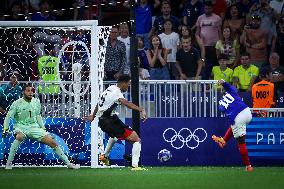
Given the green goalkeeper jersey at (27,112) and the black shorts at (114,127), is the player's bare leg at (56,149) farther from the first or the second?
the black shorts at (114,127)

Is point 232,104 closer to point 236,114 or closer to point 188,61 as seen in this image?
point 236,114

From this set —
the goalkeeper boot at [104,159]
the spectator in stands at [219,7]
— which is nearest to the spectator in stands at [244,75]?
the spectator in stands at [219,7]

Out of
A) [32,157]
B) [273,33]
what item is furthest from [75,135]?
[273,33]

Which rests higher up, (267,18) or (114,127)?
(267,18)

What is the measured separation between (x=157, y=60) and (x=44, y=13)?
12.7 ft

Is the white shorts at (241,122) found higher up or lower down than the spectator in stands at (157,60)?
lower down

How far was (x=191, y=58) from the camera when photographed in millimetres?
25250

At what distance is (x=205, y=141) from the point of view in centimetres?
2355

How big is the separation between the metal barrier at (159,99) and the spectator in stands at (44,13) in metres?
4.29

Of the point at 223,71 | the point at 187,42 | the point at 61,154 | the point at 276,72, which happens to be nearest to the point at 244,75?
the point at 223,71

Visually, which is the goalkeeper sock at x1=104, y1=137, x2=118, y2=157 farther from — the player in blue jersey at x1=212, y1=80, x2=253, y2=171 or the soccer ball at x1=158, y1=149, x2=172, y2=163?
the player in blue jersey at x1=212, y1=80, x2=253, y2=171

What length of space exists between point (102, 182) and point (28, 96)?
546 cm

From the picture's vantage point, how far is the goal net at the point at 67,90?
23.0 m

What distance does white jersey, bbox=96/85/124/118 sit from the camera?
70.7 feet
